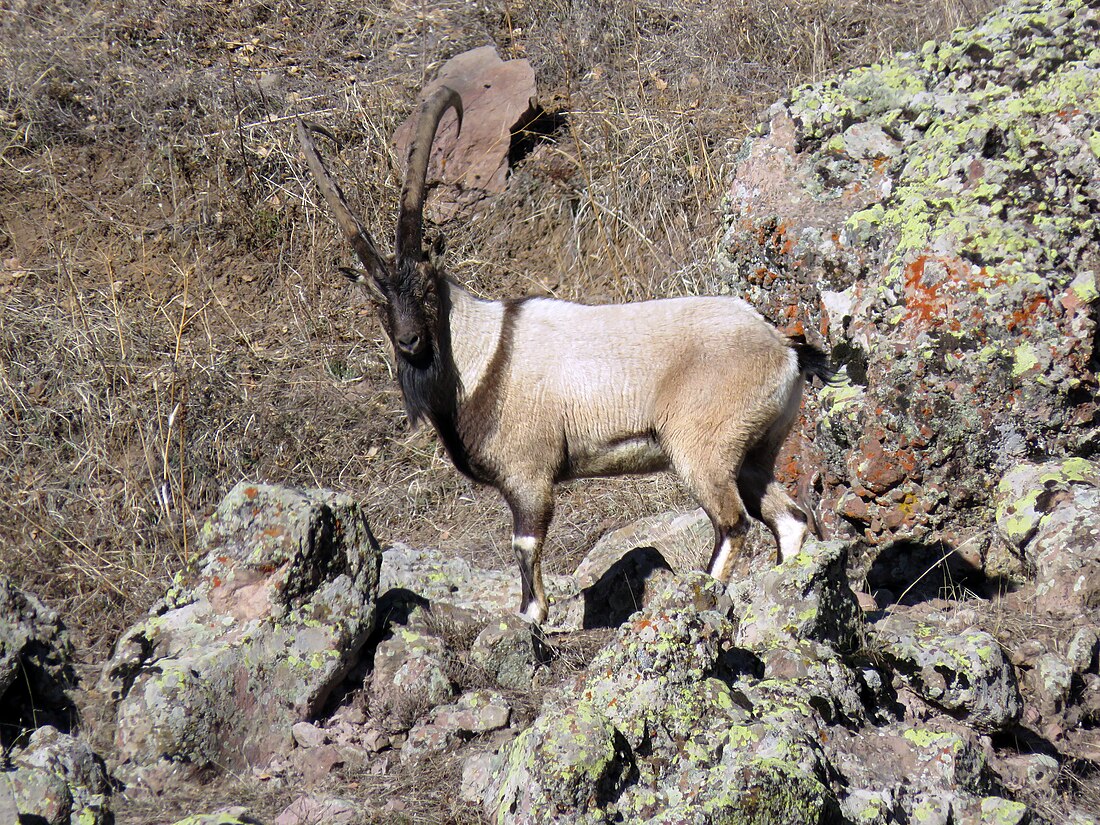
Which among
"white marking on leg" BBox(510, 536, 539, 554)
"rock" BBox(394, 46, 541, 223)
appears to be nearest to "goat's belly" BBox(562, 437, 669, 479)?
"white marking on leg" BBox(510, 536, 539, 554)

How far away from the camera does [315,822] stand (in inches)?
123

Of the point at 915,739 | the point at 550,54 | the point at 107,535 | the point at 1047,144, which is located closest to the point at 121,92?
the point at 550,54

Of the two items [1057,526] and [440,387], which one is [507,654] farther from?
[1057,526]

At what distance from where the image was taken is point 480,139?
875cm

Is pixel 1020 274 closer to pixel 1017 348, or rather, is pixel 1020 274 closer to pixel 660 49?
pixel 1017 348

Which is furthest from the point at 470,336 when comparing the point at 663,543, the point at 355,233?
the point at 663,543

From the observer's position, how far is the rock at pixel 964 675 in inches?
130

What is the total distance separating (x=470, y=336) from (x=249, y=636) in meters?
1.95

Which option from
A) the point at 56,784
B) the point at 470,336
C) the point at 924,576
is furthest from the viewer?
the point at 470,336

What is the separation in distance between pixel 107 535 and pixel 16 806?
336 centimetres

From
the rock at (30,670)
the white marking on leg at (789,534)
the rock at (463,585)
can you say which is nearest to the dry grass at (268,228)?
the rock at (463,585)

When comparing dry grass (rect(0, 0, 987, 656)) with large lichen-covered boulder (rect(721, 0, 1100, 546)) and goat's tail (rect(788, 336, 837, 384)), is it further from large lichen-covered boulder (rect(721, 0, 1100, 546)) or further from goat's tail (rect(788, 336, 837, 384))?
large lichen-covered boulder (rect(721, 0, 1100, 546))

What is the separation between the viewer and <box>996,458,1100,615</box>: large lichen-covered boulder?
414cm

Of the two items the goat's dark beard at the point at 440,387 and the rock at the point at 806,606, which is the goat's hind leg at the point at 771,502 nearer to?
the rock at the point at 806,606
